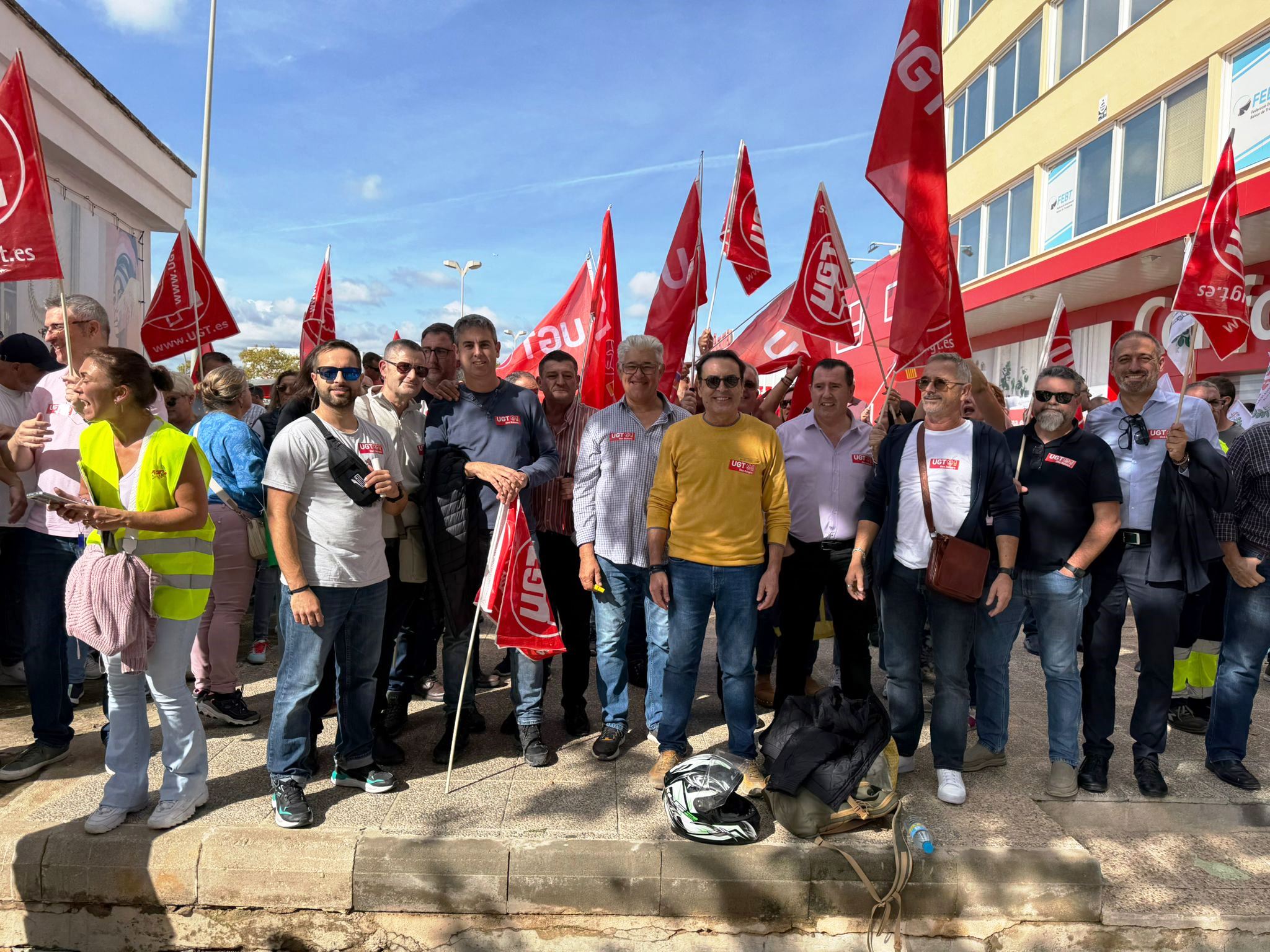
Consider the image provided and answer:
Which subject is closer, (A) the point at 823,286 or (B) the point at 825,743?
(B) the point at 825,743

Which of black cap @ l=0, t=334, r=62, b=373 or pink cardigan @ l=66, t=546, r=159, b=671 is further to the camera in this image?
black cap @ l=0, t=334, r=62, b=373

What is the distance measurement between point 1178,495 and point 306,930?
Answer: 4.53m

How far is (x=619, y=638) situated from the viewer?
4352 millimetres

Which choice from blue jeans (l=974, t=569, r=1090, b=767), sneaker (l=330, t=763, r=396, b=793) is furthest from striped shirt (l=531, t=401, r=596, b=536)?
blue jeans (l=974, t=569, r=1090, b=767)

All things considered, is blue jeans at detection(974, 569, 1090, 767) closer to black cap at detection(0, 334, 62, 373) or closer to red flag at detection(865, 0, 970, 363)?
red flag at detection(865, 0, 970, 363)

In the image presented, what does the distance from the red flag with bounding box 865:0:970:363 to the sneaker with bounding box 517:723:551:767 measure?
305 centimetres

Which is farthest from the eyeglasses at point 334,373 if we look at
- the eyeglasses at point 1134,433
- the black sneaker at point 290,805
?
the eyeglasses at point 1134,433

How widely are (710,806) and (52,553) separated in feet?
11.3

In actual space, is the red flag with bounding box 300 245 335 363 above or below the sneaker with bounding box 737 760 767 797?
above

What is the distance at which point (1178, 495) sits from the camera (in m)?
4.23

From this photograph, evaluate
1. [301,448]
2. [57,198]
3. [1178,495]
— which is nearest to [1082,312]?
[1178,495]

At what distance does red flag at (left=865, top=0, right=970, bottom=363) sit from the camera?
497cm

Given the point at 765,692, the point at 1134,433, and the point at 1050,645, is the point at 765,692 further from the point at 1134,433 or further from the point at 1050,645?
the point at 1134,433

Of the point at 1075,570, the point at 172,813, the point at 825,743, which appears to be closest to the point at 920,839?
the point at 825,743
